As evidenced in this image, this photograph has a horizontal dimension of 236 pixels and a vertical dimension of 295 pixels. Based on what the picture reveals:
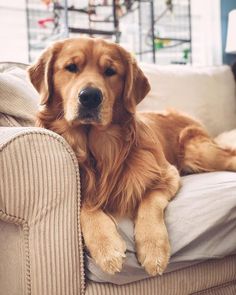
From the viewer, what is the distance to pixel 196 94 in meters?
2.84

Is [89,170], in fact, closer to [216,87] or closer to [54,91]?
[54,91]

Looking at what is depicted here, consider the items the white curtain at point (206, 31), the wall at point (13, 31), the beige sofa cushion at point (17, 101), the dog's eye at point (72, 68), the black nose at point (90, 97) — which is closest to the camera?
the black nose at point (90, 97)

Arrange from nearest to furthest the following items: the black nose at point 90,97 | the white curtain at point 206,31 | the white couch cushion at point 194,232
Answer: the white couch cushion at point 194,232
the black nose at point 90,97
the white curtain at point 206,31

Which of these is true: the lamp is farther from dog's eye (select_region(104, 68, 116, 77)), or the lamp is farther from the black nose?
the black nose

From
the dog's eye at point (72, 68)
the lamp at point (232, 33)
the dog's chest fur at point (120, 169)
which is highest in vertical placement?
the lamp at point (232, 33)

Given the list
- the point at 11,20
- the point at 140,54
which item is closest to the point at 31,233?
the point at 11,20

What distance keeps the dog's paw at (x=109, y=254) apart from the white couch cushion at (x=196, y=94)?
4.69 feet

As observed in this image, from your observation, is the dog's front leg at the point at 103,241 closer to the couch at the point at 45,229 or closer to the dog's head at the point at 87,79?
the couch at the point at 45,229

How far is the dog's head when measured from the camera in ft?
4.97

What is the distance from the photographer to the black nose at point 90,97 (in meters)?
1.48

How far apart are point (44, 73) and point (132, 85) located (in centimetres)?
36

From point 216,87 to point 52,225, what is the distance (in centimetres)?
201

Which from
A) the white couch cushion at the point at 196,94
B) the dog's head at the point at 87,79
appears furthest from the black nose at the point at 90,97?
the white couch cushion at the point at 196,94

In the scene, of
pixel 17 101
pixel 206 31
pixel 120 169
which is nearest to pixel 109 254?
pixel 120 169
